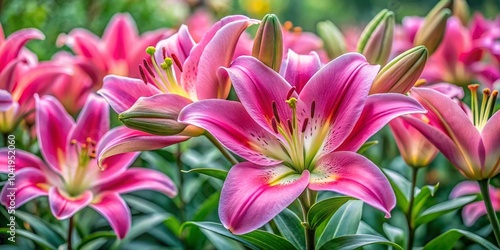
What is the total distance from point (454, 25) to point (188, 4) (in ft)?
3.12

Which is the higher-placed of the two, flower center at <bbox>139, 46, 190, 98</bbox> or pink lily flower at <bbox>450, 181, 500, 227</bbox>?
flower center at <bbox>139, 46, 190, 98</bbox>

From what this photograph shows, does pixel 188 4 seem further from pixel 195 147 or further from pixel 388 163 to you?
pixel 388 163

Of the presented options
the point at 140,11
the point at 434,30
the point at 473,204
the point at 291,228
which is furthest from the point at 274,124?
the point at 140,11

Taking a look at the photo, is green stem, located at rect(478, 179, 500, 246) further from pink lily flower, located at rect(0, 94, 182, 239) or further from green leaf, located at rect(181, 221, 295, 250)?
pink lily flower, located at rect(0, 94, 182, 239)

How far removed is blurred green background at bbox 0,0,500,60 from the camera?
979 millimetres

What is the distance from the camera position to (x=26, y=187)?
0.62 meters

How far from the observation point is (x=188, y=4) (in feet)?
5.75

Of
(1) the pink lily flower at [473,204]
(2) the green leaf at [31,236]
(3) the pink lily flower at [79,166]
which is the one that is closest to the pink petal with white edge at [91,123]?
(3) the pink lily flower at [79,166]

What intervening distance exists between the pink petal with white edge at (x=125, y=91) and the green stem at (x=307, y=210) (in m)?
0.16

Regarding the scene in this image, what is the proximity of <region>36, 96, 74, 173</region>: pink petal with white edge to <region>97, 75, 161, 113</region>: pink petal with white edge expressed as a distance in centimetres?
15

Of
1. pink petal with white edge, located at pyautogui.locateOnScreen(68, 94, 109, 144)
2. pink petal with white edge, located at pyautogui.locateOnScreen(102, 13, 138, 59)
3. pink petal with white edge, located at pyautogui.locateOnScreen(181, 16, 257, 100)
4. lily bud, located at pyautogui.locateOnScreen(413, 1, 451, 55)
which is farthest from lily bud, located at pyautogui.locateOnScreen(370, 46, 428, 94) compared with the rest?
pink petal with white edge, located at pyautogui.locateOnScreen(102, 13, 138, 59)

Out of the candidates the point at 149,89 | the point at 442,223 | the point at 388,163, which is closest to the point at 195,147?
the point at 388,163

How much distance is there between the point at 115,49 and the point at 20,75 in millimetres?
223

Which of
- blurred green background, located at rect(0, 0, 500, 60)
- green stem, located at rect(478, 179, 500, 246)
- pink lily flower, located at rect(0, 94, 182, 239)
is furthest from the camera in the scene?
blurred green background, located at rect(0, 0, 500, 60)
